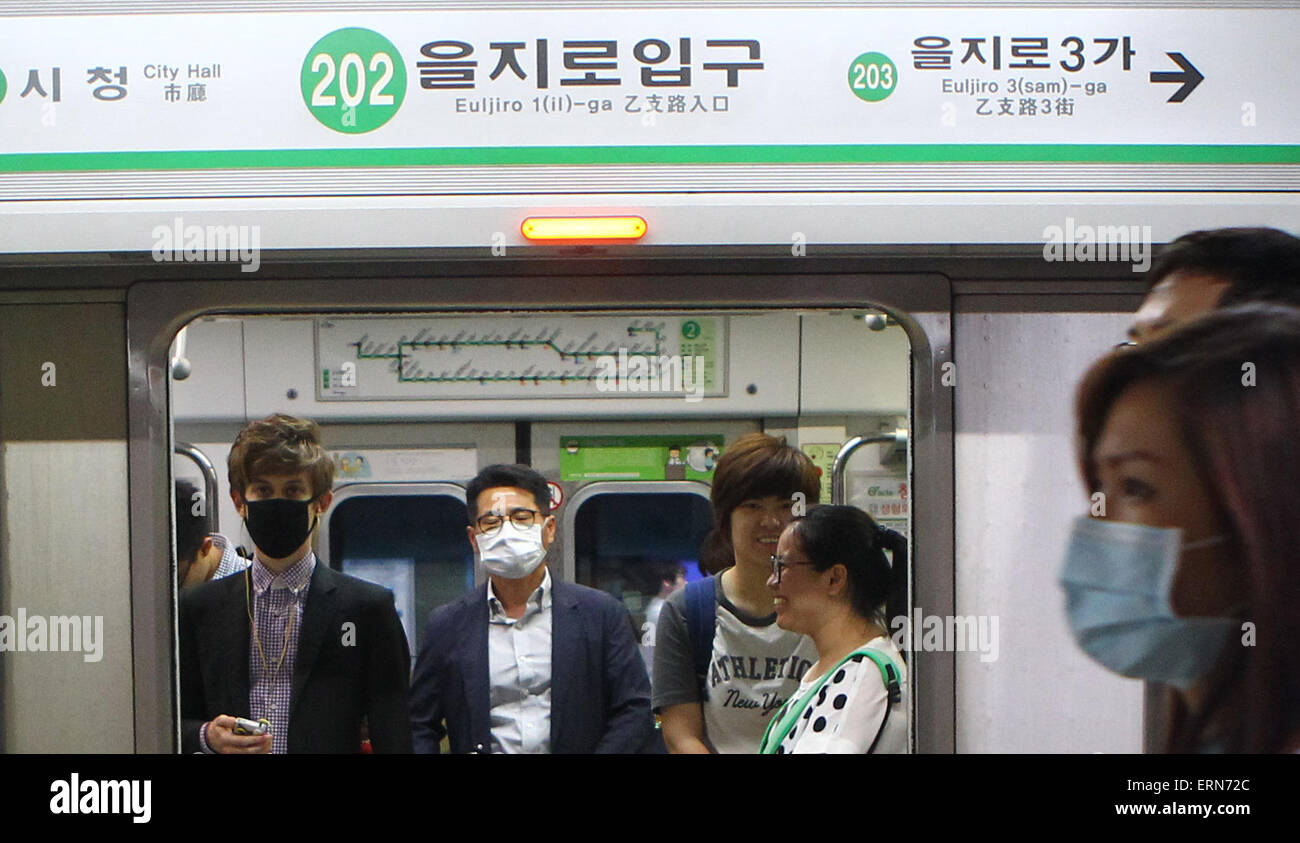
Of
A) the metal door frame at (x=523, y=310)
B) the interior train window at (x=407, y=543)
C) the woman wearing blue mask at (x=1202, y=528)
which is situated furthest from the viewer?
the interior train window at (x=407, y=543)

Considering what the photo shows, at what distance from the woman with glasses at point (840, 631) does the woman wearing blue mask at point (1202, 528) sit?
0.37 meters

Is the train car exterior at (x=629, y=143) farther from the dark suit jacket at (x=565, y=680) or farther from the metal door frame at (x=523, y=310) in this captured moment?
the dark suit jacket at (x=565, y=680)

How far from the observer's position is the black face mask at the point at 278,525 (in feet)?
7.45

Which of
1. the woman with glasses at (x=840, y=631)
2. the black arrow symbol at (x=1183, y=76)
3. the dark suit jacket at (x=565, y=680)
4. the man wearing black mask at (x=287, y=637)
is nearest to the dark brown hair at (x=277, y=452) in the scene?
the man wearing black mask at (x=287, y=637)

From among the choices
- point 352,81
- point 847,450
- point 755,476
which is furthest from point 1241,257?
point 352,81

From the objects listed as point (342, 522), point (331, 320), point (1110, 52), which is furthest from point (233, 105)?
point (1110, 52)

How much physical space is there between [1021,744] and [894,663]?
299 millimetres

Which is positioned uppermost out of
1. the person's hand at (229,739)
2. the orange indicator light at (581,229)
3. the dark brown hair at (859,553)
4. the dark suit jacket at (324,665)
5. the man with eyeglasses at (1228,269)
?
the orange indicator light at (581,229)

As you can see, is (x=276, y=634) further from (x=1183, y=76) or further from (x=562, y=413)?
(x=1183, y=76)

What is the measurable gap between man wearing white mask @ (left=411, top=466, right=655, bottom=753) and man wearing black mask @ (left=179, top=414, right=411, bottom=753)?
0.27 feet

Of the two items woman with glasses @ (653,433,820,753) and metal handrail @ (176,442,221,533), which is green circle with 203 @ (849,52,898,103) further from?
metal handrail @ (176,442,221,533)

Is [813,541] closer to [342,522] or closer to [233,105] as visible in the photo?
[342,522]

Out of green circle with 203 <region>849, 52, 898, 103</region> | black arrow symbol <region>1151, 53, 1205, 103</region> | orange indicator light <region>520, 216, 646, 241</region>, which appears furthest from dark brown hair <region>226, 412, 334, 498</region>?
black arrow symbol <region>1151, 53, 1205, 103</region>

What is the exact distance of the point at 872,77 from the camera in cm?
209
